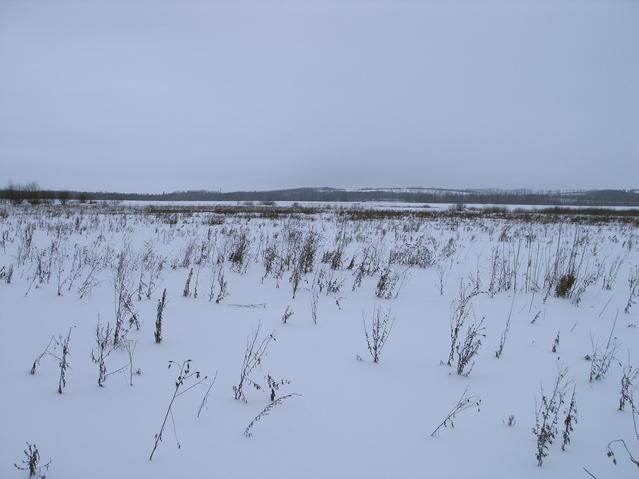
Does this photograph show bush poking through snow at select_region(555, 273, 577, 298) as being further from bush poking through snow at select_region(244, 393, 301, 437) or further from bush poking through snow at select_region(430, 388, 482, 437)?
bush poking through snow at select_region(244, 393, 301, 437)

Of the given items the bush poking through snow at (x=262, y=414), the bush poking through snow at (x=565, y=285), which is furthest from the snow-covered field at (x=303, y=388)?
the bush poking through snow at (x=565, y=285)

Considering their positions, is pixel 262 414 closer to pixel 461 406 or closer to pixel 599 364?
pixel 461 406

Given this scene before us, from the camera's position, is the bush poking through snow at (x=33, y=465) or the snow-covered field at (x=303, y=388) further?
the snow-covered field at (x=303, y=388)

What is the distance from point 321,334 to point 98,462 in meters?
2.22

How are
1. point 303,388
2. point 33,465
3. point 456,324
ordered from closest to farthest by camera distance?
point 33,465 → point 303,388 → point 456,324

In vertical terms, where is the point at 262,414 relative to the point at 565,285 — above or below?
below

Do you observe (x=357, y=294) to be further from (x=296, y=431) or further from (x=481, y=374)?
(x=296, y=431)

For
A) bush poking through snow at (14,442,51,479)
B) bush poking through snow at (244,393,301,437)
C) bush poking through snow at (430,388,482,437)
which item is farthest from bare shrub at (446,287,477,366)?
bush poking through snow at (14,442,51,479)

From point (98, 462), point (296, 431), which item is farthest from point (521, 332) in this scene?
point (98, 462)

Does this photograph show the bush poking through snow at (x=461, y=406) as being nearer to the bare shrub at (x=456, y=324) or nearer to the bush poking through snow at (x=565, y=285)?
the bare shrub at (x=456, y=324)

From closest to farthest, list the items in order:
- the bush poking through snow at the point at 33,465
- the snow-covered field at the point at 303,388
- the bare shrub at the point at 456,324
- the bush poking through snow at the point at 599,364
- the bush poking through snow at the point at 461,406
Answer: the bush poking through snow at the point at 33,465, the snow-covered field at the point at 303,388, the bush poking through snow at the point at 461,406, the bush poking through snow at the point at 599,364, the bare shrub at the point at 456,324

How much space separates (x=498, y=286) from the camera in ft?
19.0

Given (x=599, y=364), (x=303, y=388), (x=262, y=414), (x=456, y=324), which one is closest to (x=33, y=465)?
(x=262, y=414)

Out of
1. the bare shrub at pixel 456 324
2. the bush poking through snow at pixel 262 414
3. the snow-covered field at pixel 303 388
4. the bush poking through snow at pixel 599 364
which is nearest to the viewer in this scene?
the snow-covered field at pixel 303 388
